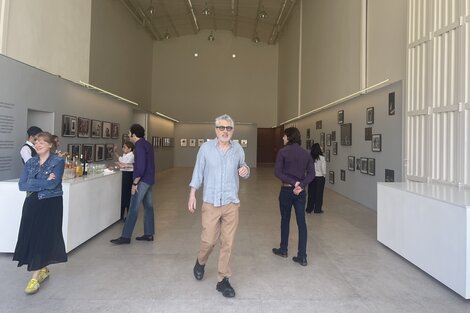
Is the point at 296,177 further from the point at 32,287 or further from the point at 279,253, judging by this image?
the point at 32,287

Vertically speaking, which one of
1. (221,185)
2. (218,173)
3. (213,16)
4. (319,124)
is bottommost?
(221,185)

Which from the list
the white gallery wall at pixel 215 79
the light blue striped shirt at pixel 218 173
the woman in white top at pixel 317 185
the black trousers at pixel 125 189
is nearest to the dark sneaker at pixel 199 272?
the light blue striped shirt at pixel 218 173

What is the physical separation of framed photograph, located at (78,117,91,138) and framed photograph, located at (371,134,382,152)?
8.10m

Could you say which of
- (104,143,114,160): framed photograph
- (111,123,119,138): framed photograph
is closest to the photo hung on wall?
(104,143,114,160): framed photograph

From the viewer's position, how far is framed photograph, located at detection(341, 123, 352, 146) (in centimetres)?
1011

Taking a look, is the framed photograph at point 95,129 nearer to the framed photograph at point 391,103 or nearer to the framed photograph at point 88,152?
the framed photograph at point 88,152

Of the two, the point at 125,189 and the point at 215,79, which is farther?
the point at 215,79

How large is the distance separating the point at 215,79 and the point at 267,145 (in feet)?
24.1

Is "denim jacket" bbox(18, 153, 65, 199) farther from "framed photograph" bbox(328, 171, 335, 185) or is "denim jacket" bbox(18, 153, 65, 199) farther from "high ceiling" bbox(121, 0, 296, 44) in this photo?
"high ceiling" bbox(121, 0, 296, 44)

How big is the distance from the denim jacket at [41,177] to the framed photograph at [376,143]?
A: 7.16 m

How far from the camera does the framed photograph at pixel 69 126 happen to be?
8219 mm

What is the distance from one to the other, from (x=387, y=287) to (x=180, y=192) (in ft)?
26.5

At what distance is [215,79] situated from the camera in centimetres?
2397

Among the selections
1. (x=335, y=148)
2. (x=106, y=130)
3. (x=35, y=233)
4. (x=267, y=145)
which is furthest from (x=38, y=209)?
(x=267, y=145)
